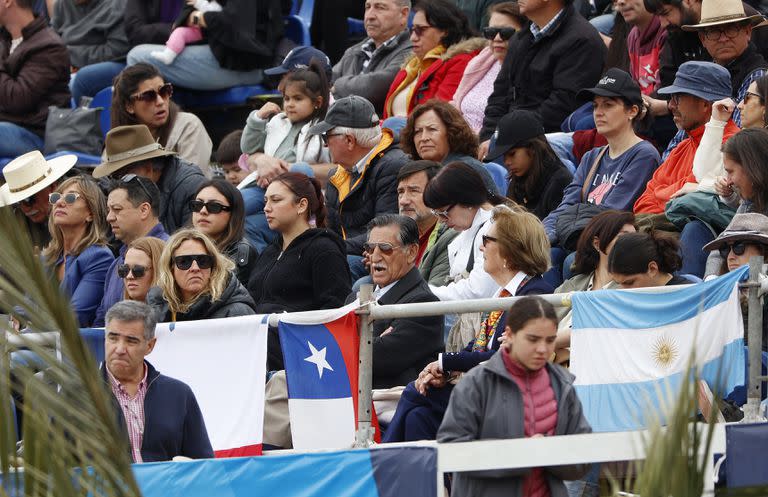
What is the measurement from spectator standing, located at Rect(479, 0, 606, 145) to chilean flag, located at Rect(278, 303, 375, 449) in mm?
3893

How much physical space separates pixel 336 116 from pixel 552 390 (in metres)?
4.62

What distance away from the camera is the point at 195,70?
1373 centimetres

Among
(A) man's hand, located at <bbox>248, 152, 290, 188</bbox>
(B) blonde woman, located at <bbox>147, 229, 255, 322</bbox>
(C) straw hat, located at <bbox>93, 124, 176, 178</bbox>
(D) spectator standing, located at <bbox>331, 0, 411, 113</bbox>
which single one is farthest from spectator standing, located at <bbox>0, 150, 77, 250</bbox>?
(D) spectator standing, located at <bbox>331, 0, 411, 113</bbox>

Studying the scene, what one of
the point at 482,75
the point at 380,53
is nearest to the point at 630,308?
the point at 482,75

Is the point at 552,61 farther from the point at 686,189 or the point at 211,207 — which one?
the point at 211,207

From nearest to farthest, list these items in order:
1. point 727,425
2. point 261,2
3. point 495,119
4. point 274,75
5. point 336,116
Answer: point 727,425
point 336,116
point 495,119
point 274,75
point 261,2

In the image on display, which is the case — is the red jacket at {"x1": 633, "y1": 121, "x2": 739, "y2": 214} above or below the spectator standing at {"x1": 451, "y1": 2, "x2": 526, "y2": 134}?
below

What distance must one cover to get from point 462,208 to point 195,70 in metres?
6.44

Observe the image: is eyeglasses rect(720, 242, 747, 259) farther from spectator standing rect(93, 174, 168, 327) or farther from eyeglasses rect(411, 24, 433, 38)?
eyeglasses rect(411, 24, 433, 38)

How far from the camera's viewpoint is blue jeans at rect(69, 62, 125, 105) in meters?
14.5

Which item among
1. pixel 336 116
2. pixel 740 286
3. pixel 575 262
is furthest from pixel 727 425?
pixel 336 116

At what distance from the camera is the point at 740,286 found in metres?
6.23

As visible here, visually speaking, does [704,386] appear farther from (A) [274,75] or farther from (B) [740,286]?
(A) [274,75]

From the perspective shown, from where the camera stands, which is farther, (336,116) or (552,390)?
(336,116)
